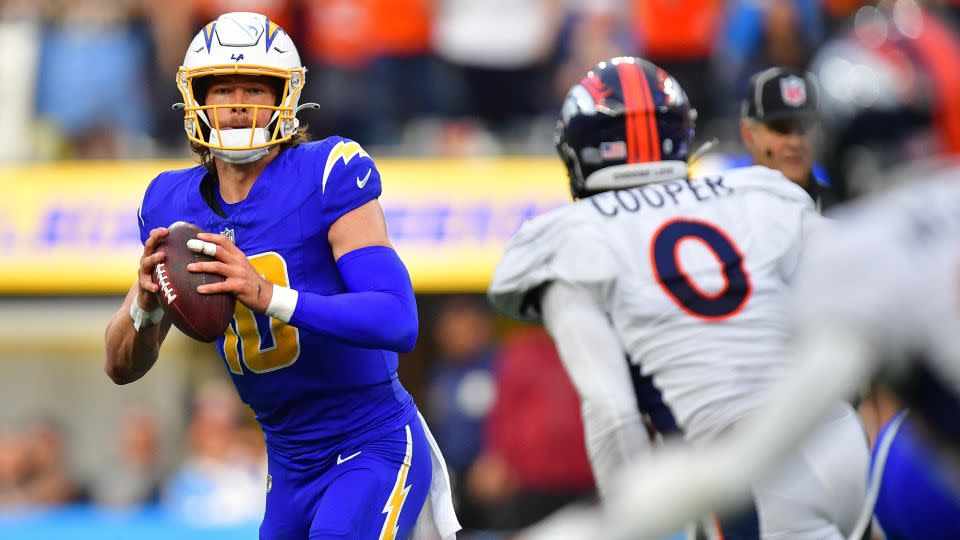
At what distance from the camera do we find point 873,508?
10.0ft

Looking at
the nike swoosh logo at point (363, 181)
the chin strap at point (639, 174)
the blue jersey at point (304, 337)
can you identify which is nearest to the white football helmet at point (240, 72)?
the blue jersey at point (304, 337)

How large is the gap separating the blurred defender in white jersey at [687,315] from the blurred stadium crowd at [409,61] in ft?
18.2

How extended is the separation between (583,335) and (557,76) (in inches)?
243

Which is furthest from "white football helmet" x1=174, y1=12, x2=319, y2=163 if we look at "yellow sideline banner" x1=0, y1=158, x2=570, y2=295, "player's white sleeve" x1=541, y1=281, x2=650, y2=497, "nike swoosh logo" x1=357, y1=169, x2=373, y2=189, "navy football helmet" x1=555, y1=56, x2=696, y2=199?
"yellow sideline banner" x1=0, y1=158, x2=570, y2=295

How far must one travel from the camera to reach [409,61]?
939cm

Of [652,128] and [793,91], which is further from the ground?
[652,128]

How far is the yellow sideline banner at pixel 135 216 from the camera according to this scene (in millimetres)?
8828

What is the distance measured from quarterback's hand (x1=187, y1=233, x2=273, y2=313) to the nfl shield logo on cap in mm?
2017

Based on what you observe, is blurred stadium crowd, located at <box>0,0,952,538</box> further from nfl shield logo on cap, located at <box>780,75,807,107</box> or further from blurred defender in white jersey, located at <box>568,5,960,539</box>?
blurred defender in white jersey, located at <box>568,5,960,539</box>

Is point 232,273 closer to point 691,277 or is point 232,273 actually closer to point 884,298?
point 691,277

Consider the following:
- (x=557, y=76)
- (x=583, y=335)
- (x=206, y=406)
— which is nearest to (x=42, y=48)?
(x=206, y=406)

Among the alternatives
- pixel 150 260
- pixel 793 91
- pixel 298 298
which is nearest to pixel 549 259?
pixel 298 298

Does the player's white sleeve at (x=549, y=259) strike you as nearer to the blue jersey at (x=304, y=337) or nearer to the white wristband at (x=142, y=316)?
the blue jersey at (x=304, y=337)

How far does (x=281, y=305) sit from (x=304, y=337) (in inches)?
10.4
